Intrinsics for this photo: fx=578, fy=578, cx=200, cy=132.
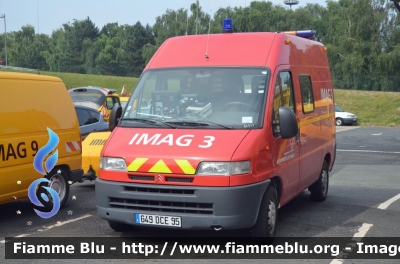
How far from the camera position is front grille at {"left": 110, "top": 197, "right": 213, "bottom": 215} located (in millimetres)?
6340

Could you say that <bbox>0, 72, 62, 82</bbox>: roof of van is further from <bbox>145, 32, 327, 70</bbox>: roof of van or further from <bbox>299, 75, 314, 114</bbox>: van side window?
<bbox>299, 75, 314, 114</bbox>: van side window

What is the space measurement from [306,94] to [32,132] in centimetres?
411

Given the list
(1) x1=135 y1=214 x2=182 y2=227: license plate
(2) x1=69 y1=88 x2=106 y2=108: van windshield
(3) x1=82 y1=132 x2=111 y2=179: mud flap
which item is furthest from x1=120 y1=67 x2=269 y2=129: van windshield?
(2) x1=69 y1=88 x2=106 y2=108: van windshield

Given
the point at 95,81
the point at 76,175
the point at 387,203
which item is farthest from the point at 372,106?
the point at 76,175

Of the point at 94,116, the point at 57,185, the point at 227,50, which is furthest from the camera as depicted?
the point at 94,116

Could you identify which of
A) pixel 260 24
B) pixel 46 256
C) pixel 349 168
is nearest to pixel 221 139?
pixel 46 256

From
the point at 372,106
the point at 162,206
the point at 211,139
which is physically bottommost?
the point at 372,106

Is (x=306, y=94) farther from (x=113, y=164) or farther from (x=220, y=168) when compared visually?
(x=113, y=164)

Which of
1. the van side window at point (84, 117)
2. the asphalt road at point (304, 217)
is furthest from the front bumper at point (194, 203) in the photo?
the van side window at point (84, 117)

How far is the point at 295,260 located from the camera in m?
6.34

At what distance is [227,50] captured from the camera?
7.72 m

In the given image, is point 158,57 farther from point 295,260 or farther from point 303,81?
point 295,260

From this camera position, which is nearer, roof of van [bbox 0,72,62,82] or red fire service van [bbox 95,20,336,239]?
red fire service van [bbox 95,20,336,239]

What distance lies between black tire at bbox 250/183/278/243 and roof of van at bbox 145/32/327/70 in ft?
5.60
